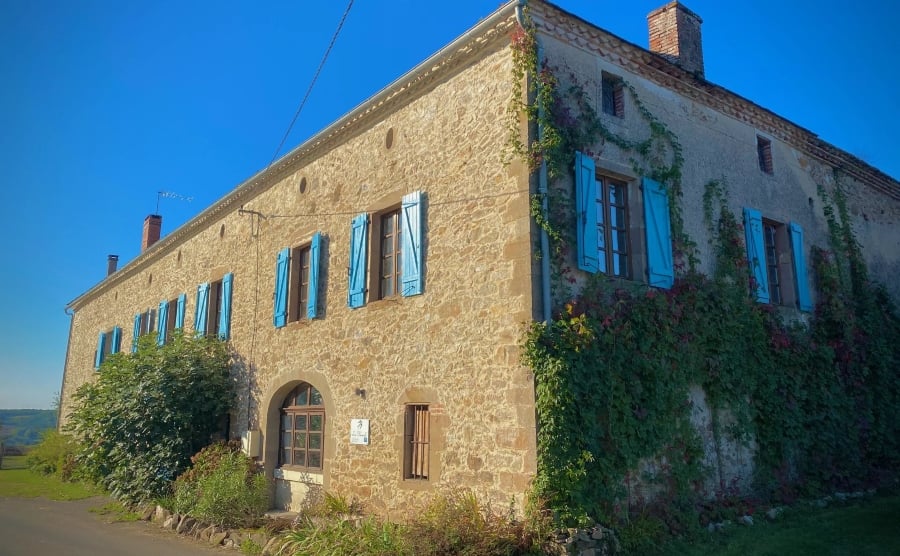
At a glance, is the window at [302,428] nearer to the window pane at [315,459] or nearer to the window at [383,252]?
the window pane at [315,459]

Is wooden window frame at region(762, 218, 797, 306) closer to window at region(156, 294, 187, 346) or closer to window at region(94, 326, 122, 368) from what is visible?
window at region(156, 294, 187, 346)

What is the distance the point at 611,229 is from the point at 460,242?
6.40ft

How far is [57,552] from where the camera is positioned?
857 cm

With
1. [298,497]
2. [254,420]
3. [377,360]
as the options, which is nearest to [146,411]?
[254,420]

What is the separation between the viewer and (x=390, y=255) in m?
9.69

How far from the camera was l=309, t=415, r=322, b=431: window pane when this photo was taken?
10.7 meters

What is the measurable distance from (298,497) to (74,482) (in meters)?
10.9

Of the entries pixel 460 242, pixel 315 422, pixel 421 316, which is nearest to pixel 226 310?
pixel 315 422

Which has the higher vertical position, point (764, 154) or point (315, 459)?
point (764, 154)

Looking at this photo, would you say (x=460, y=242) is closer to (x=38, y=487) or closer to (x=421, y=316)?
(x=421, y=316)

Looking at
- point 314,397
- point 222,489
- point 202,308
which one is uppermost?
point 202,308

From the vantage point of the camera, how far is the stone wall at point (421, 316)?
24.0 ft

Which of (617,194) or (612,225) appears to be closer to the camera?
(612,225)

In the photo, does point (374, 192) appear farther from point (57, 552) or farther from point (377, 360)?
point (57, 552)
